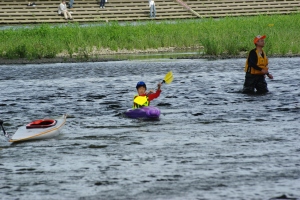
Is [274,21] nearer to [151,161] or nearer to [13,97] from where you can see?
[13,97]

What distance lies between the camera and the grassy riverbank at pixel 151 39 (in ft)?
135

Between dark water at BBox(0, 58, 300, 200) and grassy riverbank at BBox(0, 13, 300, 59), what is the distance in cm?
1271

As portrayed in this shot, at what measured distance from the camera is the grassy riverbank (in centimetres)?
4112

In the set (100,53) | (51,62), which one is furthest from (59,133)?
(100,53)

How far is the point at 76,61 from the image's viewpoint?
1583 inches

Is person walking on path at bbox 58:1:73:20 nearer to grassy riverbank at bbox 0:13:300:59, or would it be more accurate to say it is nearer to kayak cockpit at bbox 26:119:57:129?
grassy riverbank at bbox 0:13:300:59

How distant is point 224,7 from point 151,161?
5424cm

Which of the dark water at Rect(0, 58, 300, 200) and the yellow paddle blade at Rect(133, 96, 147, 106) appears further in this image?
the yellow paddle blade at Rect(133, 96, 147, 106)

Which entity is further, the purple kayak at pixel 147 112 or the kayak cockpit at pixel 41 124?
the purple kayak at pixel 147 112

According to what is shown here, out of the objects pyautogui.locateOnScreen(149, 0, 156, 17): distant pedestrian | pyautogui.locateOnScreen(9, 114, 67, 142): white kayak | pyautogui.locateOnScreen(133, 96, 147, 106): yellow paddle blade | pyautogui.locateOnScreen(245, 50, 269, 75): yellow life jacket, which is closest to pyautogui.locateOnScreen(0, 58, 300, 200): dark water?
pyautogui.locateOnScreen(9, 114, 67, 142): white kayak

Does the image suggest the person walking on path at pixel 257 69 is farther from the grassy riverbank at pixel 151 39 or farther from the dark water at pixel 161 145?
the grassy riverbank at pixel 151 39

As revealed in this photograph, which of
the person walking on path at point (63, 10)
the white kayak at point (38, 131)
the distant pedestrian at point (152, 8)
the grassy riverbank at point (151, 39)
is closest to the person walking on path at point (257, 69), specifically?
the white kayak at point (38, 131)

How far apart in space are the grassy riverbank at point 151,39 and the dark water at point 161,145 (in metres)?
12.7

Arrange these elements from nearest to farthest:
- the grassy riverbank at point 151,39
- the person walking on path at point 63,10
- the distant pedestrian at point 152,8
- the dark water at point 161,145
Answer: the dark water at point 161,145, the grassy riverbank at point 151,39, the person walking on path at point 63,10, the distant pedestrian at point 152,8
